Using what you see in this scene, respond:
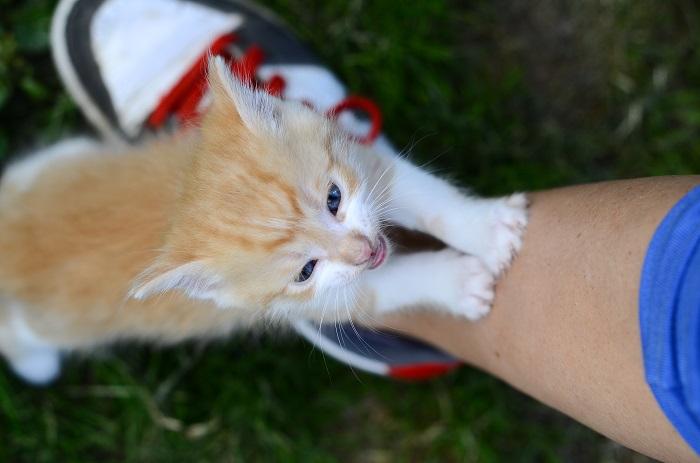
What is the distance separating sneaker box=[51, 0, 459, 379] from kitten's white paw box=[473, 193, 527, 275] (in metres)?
0.62

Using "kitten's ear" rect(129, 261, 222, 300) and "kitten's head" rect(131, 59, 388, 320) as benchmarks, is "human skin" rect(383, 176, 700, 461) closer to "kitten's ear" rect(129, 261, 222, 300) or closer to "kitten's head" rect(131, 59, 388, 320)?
"kitten's head" rect(131, 59, 388, 320)

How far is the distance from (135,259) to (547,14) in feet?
5.06

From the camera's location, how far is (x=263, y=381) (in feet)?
6.91

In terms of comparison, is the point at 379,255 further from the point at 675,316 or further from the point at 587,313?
the point at 675,316

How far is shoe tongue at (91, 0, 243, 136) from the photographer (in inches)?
78.6

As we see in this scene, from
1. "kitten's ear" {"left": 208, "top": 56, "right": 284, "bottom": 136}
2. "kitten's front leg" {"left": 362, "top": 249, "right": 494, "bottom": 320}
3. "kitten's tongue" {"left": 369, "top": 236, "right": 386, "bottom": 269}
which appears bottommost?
"kitten's front leg" {"left": 362, "top": 249, "right": 494, "bottom": 320}

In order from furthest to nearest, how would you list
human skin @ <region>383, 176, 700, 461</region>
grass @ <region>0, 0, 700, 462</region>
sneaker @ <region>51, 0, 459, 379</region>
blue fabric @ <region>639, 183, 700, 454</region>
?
grass @ <region>0, 0, 700, 462</region> → sneaker @ <region>51, 0, 459, 379</region> → human skin @ <region>383, 176, 700, 461</region> → blue fabric @ <region>639, 183, 700, 454</region>

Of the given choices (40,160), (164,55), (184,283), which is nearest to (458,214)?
(184,283)

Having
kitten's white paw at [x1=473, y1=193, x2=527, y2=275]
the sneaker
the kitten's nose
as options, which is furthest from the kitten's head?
the sneaker

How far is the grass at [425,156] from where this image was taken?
2.07m

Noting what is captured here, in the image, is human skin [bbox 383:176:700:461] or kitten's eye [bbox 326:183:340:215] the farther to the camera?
kitten's eye [bbox 326:183:340:215]

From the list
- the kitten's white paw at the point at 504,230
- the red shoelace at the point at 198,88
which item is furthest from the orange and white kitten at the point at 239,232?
the red shoelace at the point at 198,88

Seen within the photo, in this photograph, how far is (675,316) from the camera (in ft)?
3.22

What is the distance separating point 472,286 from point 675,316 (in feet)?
1.60
